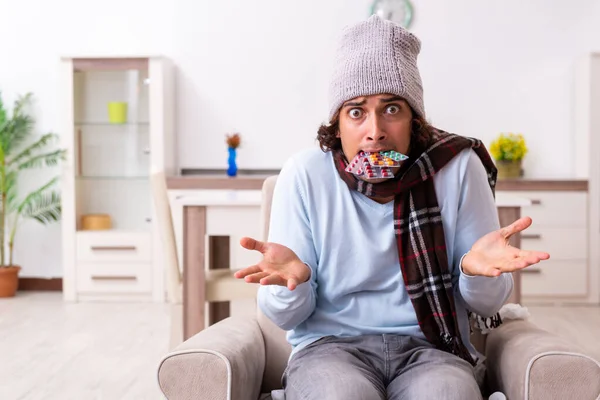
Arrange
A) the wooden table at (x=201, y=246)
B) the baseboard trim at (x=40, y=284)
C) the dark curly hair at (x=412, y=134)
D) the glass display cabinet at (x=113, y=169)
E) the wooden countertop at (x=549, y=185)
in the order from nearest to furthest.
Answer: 1. the dark curly hair at (x=412, y=134)
2. the wooden table at (x=201, y=246)
3. the wooden countertop at (x=549, y=185)
4. the glass display cabinet at (x=113, y=169)
5. the baseboard trim at (x=40, y=284)

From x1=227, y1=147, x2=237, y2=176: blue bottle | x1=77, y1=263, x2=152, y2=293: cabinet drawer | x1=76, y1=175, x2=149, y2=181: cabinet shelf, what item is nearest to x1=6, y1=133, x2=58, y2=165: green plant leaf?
x1=76, y1=175, x2=149, y2=181: cabinet shelf

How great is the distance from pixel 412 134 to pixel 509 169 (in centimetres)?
331

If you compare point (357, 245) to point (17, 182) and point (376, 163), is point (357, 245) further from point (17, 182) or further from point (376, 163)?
point (17, 182)

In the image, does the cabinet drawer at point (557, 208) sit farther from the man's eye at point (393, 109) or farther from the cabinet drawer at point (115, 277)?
the man's eye at point (393, 109)

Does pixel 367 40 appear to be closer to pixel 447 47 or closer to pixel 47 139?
pixel 447 47

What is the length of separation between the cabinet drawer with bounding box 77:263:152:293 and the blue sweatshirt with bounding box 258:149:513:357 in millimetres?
3408

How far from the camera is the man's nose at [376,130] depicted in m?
1.69

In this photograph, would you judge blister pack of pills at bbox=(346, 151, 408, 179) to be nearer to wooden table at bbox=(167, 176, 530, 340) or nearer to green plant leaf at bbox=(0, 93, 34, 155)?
wooden table at bbox=(167, 176, 530, 340)

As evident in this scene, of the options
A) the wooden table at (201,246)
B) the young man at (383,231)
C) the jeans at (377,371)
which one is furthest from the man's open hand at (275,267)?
the wooden table at (201,246)

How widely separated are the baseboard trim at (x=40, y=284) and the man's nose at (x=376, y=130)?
4099 millimetres

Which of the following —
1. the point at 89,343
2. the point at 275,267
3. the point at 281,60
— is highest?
the point at 281,60

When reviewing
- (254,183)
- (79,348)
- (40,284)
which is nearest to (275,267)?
(79,348)

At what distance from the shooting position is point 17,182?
5344mm

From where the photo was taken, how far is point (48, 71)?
529 cm
